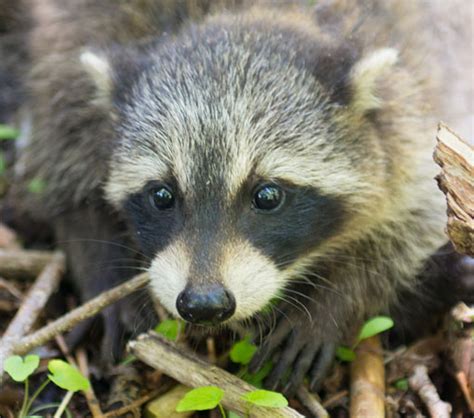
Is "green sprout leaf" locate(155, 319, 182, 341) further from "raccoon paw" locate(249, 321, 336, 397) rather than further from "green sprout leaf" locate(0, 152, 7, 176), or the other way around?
"green sprout leaf" locate(0, 152, 7, 176)

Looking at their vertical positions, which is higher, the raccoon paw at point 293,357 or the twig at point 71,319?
the raccoon paw at point 293,357

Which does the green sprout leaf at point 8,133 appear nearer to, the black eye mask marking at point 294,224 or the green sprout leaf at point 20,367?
the green sprout leaf at point 20,367

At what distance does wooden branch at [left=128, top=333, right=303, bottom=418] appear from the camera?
11.7 ft

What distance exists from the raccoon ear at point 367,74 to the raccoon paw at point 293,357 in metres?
1.11

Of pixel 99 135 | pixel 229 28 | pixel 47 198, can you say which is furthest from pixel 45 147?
pixel 229 28

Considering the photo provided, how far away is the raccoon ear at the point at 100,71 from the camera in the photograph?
4.29 m

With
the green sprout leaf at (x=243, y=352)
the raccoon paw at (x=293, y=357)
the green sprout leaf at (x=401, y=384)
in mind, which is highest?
the green sprout leaf at (x=401, y=384)

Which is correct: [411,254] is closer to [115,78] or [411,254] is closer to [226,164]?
[226,164]

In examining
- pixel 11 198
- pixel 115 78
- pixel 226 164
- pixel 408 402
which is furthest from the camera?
pixel 11 198

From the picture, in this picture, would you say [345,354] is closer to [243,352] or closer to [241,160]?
[243,352]

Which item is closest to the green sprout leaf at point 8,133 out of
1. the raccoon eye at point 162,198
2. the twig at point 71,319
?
the twig at point 71,319

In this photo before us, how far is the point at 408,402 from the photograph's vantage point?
3.98m

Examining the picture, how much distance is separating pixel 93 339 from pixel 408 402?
5.60 feet

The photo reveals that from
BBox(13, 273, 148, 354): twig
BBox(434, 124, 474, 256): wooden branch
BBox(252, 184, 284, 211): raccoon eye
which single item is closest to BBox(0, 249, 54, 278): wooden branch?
BBox(13, 273, 148, 354): twig
